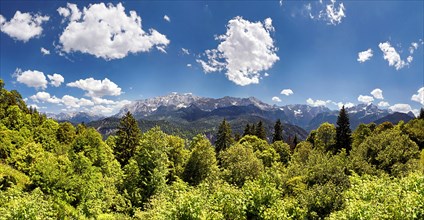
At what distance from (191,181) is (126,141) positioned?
23787 millimetres

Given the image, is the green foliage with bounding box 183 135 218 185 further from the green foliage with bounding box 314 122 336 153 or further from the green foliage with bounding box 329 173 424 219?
the green foliage with bounding box 314 122 336 153

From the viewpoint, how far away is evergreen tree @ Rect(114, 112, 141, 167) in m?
63.1

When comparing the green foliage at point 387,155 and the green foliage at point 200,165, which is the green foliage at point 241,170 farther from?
the green foliage at point 387,155

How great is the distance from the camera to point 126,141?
6328 centimetres

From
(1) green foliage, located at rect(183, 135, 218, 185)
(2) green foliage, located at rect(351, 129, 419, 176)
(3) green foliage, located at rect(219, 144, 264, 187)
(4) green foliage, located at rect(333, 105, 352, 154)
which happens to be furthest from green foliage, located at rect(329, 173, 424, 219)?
(4) green foliage, located at rect(333, 105, 352, 154)

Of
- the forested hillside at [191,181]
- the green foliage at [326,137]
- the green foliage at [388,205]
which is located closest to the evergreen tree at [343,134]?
the forested hillside at [191,181]

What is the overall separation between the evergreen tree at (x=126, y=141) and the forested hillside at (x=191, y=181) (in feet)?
0.72

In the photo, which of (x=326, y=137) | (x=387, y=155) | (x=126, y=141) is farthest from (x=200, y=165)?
(x=326, y=137)

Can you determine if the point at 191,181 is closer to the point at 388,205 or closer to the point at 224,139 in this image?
the point at 388,205

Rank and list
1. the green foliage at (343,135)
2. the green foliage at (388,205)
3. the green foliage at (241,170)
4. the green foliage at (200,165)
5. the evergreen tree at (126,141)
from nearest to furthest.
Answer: the green foliage at (388,205), the green foliage at (241,170), the green foliage at (200,165), the evergreen tree at (126,141), the green foliage at (343,135)

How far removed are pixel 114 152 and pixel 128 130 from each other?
603 centimetres

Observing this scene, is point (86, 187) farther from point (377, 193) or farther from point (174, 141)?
point (377, 193)

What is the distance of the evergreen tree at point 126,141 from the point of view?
6312cm

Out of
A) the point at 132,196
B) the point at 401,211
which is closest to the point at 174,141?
the point at 132,196
